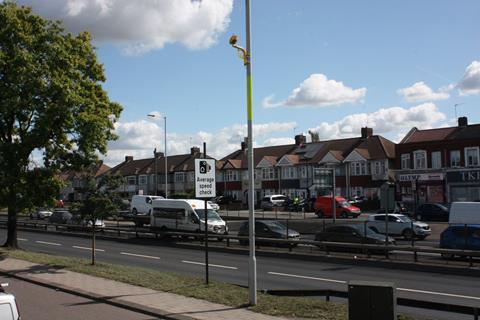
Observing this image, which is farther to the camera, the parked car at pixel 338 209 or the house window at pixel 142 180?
the house window at pixel 142 180

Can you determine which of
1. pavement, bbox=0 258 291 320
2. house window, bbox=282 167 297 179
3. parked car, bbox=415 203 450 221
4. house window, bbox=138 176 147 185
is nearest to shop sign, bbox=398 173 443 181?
parked car, bbox=415 203 450 221

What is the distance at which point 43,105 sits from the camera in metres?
21.9

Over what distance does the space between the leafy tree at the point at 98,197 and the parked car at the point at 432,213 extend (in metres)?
30.5

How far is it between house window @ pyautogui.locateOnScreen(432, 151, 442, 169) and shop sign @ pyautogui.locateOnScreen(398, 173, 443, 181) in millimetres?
940

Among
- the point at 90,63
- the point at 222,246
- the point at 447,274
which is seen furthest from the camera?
the point at 222,246

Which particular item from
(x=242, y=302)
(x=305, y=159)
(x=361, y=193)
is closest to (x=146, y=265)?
(x=242, y=302)

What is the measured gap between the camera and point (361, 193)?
71500mm

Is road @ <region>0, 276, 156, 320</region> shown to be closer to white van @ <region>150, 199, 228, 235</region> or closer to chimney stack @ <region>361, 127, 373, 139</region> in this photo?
white van @ <region>150, 199, 228, 235</region>

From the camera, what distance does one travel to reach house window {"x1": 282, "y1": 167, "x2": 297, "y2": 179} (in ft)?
265

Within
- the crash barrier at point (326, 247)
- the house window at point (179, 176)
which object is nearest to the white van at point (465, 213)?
the crash barrier at point (326, 247)

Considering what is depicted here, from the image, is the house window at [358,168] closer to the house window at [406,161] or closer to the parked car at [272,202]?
the house window at [406,161]

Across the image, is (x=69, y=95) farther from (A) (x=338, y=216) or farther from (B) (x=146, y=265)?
(A) (x=338, y=216)

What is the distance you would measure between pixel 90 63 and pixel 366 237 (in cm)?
1459

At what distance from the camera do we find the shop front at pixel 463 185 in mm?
56781
